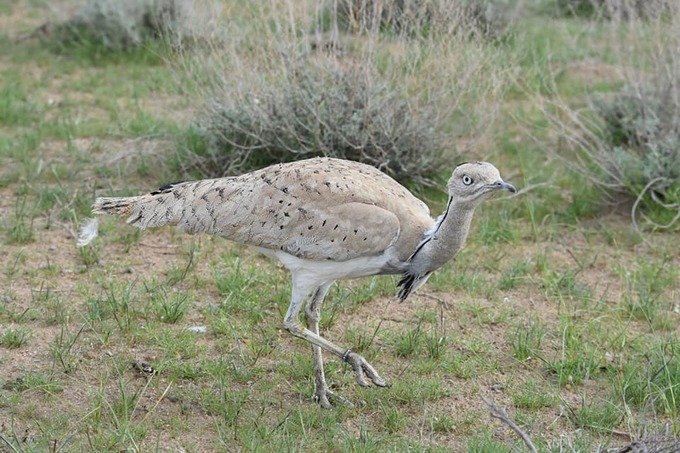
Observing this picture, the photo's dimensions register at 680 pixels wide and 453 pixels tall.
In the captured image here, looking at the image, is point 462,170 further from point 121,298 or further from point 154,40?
point 154,40

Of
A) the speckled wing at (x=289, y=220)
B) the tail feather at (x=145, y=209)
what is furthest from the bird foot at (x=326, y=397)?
the tail feather at (x=145, y=209)

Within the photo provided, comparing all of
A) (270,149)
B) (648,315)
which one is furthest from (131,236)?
(648,315)

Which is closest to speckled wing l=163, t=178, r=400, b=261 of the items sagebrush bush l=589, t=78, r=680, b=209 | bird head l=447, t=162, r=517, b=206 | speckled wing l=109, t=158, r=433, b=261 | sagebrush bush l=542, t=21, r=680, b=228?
speckled wing l=109, t=158, r=433, b=261

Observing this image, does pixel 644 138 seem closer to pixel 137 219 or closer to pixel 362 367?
pixel 362 367

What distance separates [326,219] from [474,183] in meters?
0.65

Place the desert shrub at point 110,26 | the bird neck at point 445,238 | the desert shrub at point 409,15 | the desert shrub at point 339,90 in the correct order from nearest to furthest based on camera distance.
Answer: the bird neck at point 445,238, the desert shrub at point 409,15, the desert shrub at point 339,90, the desert shrub at point 110,26

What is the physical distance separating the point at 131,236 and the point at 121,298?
0.87 meters

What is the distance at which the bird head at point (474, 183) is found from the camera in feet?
13.3

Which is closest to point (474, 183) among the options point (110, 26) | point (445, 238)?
point (445, 238)

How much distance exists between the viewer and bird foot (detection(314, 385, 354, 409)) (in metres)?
4.45

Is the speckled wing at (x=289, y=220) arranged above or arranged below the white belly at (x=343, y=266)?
above

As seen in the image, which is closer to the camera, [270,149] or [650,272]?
[650,272]

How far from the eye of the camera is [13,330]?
4789mm

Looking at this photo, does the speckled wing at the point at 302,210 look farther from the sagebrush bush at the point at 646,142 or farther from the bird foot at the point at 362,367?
the sagebrush bush at the point at 646,142
